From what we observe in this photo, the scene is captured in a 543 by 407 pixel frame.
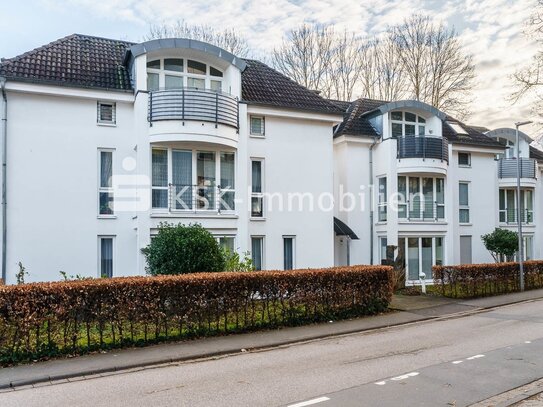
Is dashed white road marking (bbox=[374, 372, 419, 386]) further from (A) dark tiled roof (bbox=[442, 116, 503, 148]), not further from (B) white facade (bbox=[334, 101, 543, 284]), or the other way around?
(A) dark tiled roof (bbox=[442, 116, 503, 148])

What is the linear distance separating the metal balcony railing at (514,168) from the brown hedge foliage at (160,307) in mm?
17093

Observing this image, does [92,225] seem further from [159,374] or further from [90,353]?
[159,374]

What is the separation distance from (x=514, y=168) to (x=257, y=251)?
17.1 meters

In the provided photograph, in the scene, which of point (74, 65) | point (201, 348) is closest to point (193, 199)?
point (74, 65)

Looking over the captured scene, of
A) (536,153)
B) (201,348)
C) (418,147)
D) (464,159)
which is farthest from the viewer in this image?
(536,153)

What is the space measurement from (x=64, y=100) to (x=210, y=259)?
7.23 meters

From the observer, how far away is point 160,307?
396 inches

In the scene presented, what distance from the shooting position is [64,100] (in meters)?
15.0

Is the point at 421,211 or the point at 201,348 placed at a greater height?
the point at 421,211

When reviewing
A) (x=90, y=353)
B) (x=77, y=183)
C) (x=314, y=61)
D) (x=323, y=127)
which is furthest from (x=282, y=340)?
(x=314, y=61)

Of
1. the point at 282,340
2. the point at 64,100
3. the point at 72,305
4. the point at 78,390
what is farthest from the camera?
the point at 64,100

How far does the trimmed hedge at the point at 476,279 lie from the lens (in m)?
16.7

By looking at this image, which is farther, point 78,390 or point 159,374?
point 159,374

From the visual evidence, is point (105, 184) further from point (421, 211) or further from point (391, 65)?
point (391, 65)
